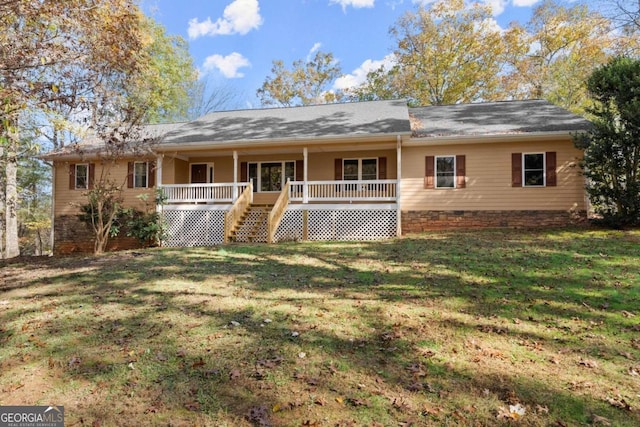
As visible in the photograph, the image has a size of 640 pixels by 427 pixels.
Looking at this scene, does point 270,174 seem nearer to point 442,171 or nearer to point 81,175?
point 442,171

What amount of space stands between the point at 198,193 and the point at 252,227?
2636mm

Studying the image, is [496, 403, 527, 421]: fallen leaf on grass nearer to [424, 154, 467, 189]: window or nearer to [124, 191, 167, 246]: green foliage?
[424, 154, 467, 189]: window

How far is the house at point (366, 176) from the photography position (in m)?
12.2

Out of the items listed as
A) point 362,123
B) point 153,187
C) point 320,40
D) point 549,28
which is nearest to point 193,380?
point 362,123

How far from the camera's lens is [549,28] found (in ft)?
77.3

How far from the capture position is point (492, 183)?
41.0 ft

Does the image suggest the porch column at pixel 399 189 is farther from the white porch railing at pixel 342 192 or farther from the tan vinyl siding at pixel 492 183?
the tan vinyl siding at pixel 492 183

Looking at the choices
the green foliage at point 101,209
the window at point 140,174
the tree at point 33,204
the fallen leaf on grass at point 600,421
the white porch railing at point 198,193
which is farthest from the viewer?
the tree at point 33,204

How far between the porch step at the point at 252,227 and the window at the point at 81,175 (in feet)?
24.7

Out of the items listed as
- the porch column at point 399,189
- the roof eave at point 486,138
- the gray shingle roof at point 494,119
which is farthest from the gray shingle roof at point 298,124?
the gray shingle roof at point 494,119

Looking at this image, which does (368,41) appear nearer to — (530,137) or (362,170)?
(362,170)

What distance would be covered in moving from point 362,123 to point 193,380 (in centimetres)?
1179

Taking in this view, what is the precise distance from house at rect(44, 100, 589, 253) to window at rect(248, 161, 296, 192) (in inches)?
1.7

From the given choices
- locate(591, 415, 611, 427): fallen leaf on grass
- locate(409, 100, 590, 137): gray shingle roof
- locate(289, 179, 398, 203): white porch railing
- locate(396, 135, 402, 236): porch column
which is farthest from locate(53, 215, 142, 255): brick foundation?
locate(591, 415, 611, 427): fallen leaf on grass
